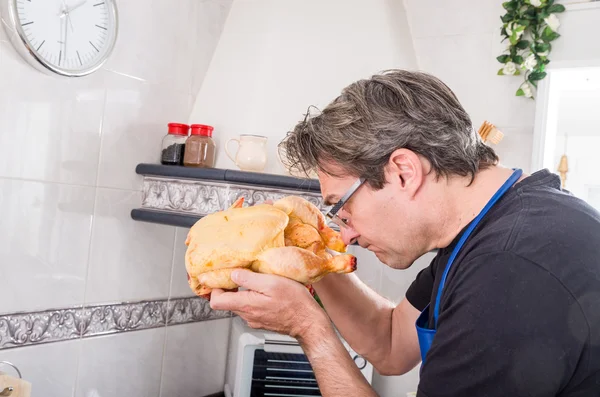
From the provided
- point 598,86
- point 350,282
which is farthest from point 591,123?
point 350,282

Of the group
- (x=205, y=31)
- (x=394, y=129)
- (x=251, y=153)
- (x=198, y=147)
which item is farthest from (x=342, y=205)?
(x=205, y=31)

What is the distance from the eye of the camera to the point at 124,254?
81.0 inches

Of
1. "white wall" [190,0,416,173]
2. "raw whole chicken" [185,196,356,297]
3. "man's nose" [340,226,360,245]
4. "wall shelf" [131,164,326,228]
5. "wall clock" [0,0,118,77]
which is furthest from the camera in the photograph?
"white wall" [190,0,416,173]

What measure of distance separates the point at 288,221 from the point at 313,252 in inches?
3.2

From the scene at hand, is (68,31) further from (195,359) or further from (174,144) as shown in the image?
(195,359)

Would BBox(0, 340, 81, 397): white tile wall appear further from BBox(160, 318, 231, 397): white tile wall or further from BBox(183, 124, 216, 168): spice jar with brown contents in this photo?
BBox(183, 124, 216, 168): spice jar with brown contents

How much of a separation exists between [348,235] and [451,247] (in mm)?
206

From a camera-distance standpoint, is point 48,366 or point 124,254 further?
point 124,254

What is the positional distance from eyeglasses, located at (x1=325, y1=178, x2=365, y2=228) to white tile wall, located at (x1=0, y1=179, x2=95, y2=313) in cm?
95

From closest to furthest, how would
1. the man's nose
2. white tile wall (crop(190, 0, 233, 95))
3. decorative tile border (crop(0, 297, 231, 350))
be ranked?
the man's nose < decorative tile border (crop(0, 297, 231, 350)) < white tile wall (crop(190, 0, 233, 95))

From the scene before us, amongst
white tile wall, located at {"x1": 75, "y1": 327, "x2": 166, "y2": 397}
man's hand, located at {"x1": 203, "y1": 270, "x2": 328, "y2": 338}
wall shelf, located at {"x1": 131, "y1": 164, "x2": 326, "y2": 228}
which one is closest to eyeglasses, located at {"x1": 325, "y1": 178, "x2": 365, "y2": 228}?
man's hand, located at {"x1": 203, "y1": 270, "x2": 328, "y2": 338}

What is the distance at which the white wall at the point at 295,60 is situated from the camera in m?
2.13

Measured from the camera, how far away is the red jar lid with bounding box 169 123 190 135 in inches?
81.9

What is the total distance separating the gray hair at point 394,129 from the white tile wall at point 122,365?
1.21 metres
